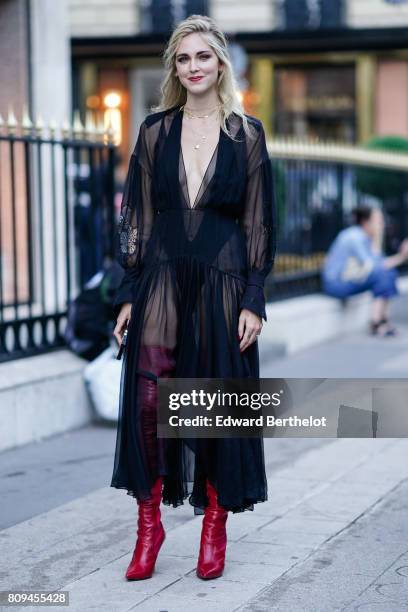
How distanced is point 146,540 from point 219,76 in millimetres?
1704

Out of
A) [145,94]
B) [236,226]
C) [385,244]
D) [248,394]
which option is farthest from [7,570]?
[145,94]

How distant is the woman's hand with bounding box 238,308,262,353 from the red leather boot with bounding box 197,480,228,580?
0.53 m

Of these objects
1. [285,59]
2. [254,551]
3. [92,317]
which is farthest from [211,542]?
[285,59]

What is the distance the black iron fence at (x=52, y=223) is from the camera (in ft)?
23.7

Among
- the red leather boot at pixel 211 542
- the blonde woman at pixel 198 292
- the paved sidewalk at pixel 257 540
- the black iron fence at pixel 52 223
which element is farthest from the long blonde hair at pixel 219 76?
the black iron fence at pixel 52 223

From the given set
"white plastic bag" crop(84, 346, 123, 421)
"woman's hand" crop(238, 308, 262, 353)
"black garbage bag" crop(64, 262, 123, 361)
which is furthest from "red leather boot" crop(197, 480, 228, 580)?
"black garbage bag" crop(64, 262, 123, 361)

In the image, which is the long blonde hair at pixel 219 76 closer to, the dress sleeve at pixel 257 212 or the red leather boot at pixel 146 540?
the dress sleeve at pixel 257 212

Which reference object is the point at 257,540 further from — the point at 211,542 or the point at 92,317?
the point at 92,317

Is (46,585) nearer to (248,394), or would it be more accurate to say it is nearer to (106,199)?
(248,394)

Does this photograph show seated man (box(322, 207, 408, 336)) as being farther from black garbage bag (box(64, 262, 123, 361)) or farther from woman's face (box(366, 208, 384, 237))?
black garbage bag (box(64, 262, 123, 361))

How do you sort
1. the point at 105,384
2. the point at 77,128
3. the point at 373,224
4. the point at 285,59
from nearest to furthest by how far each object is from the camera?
the point at 105,384
the point at 77,128
the point at 373,224
the point at 285,59

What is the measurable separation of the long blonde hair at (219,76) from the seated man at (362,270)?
7172mm

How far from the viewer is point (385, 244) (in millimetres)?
14305

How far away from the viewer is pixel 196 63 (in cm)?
428
